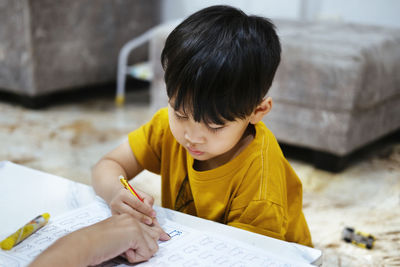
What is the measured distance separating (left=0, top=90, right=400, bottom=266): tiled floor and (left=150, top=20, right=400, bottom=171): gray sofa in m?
0.11

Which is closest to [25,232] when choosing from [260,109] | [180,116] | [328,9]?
[180,116]

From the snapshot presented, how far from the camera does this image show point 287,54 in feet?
5.52

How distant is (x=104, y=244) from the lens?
512 millimetres

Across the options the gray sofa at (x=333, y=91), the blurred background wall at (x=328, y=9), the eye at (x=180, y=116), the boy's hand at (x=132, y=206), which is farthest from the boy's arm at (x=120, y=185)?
the blurred background wall at (x=328, y=9)

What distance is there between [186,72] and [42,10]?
5.95ft

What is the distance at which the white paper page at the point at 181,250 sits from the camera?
53 centimetres

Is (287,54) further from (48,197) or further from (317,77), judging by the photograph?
(48,197)

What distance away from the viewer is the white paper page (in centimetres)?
53

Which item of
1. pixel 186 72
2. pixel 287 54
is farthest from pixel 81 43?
pixel 186 72

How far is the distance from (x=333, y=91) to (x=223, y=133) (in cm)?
103

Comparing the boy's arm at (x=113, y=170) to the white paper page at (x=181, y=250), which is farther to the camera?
the boy's arm at (x=113, y=170)

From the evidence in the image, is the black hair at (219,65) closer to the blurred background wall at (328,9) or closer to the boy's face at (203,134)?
the boy's face at (203,134)

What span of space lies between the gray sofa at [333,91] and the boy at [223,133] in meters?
0.87

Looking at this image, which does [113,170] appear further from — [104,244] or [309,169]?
[309,169]
